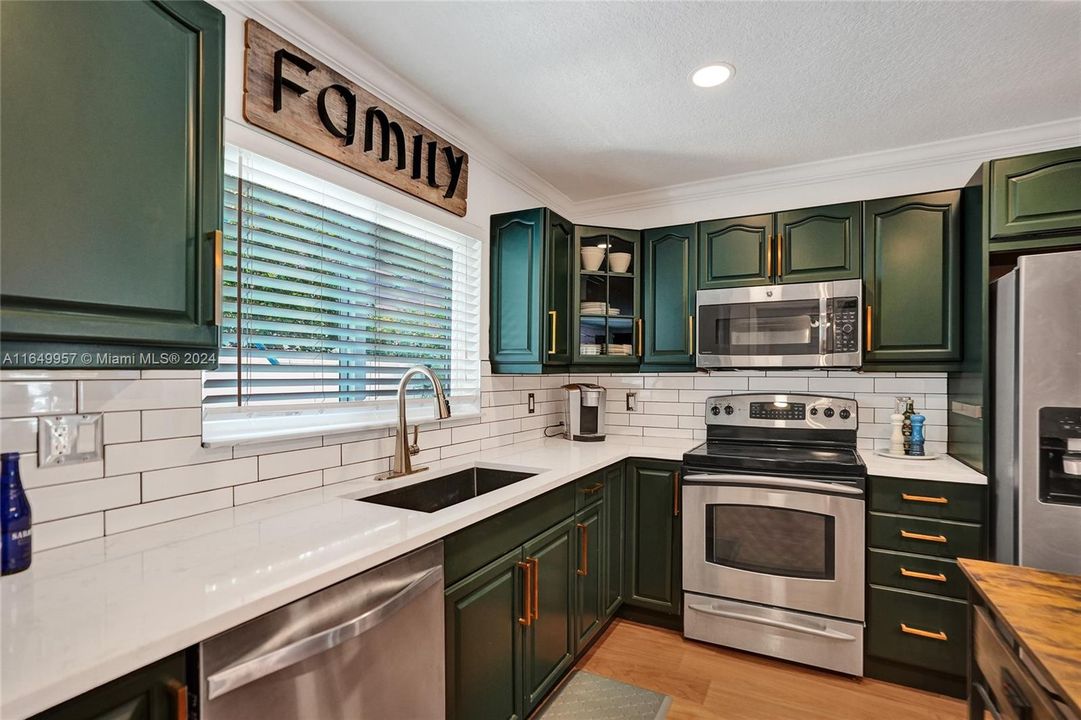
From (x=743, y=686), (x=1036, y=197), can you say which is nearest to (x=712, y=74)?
(x=1036, y=197)

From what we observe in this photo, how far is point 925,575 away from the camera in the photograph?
89.4 inches

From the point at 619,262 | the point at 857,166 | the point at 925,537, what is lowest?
the point at 925,537

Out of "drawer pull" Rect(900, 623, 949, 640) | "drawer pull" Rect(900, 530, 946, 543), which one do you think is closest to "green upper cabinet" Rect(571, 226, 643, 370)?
"drawer pull" Rect(900, 530, 946, 543)

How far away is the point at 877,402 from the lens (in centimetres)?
289

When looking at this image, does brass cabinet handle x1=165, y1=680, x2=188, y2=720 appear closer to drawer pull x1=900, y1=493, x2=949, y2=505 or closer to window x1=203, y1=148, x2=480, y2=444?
window x1=203, y1=148, x2=480, y2=444

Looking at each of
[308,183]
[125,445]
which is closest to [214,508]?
[125,445]

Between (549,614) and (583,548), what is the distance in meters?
0.37

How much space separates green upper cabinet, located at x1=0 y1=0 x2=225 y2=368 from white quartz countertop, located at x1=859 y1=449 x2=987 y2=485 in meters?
2.65

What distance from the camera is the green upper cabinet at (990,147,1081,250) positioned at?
216 cm

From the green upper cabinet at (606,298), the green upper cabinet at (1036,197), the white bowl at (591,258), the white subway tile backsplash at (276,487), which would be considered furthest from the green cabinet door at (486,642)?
the green upper cabinet at (1036,197)

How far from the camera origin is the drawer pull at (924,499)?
225cm

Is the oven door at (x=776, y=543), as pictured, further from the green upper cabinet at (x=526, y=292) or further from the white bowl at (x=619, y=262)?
the white bowl at (x=619, y=262)

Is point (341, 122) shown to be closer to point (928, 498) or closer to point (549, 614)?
point (549, 614)

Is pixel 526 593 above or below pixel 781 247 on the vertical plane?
below
